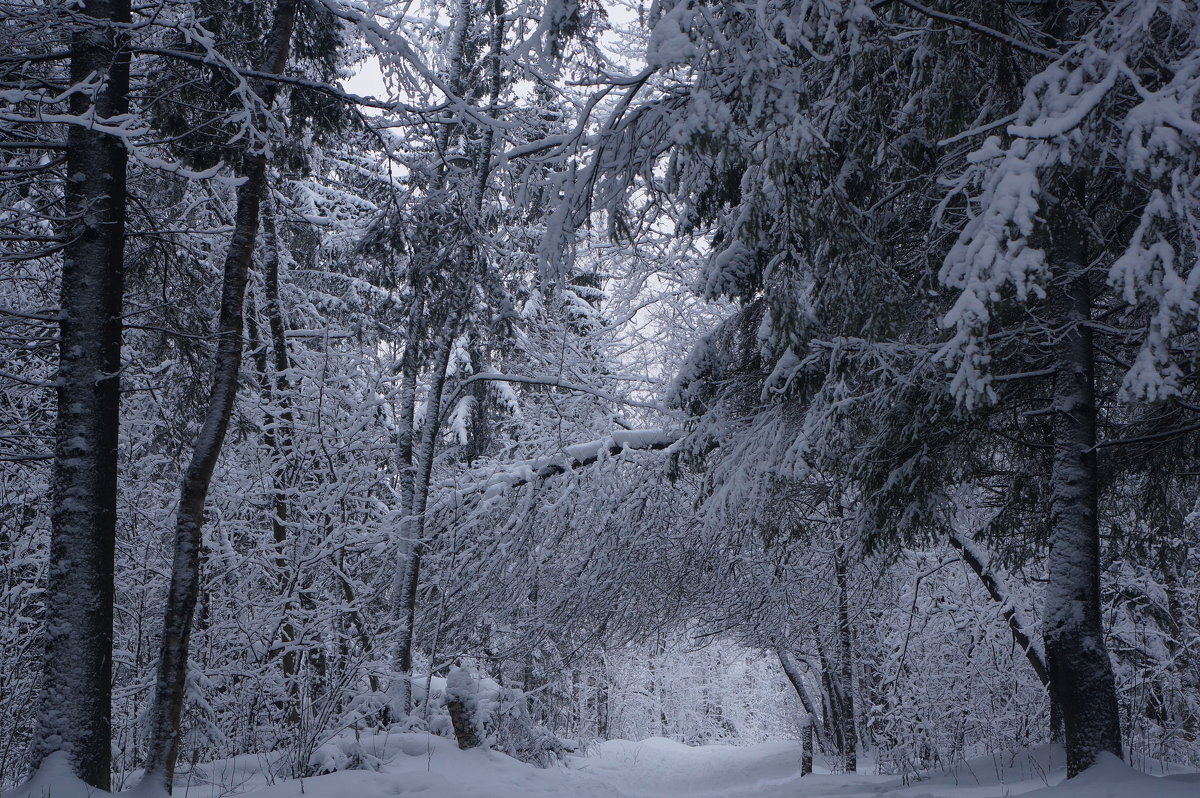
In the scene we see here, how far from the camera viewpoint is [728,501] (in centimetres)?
759

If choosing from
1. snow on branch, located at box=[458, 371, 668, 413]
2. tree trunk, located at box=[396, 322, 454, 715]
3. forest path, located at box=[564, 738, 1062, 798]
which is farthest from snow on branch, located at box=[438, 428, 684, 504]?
forest path, located at box=[564, 738, 1062, 798]

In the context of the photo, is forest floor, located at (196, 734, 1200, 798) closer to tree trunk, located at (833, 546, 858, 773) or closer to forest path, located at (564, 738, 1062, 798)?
forest path, located at (564, 738, 1062, 798)

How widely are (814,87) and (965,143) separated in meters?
1.20

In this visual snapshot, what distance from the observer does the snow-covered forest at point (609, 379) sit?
4.61 metres

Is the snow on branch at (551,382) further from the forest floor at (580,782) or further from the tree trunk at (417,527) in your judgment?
the forest floor at (580,782)

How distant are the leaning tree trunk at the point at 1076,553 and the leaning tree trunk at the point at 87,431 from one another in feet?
21.6

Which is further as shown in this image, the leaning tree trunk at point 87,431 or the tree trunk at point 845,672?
the tree trunk at point 845,672

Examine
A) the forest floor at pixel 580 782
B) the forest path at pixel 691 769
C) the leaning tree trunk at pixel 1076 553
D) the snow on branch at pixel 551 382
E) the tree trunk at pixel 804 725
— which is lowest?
the forest path at pixel 691 769

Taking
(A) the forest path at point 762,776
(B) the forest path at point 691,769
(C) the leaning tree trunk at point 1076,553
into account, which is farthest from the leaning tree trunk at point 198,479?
(B) the forest path at point 691,769

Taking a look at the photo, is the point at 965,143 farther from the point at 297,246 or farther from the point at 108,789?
the point at 297,246

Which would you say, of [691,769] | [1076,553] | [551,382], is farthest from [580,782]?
[691,769]

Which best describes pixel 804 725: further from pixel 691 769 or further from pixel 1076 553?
pixel 1076 553

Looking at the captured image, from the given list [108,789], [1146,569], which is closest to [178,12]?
[108,789]

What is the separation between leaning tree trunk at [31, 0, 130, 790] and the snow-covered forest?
26 millimetres
